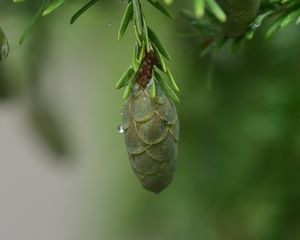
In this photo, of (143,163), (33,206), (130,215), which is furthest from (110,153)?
(33,206)

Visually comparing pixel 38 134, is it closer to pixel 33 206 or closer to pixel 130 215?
pixel 130 215

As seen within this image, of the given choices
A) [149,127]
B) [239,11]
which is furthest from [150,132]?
[239,11]

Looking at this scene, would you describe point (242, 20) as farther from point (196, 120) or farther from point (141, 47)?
point (196, 120)

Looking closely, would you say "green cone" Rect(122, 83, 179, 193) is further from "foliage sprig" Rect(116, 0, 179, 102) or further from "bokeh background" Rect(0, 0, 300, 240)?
"bokeh background" Rect(0, 0, 300, 240)

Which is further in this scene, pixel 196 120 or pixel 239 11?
pixel 196 120

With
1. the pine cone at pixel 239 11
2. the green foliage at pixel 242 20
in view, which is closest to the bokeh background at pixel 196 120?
the green foliage at pixel 242 20

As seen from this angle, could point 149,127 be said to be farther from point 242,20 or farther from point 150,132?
point 242,20
